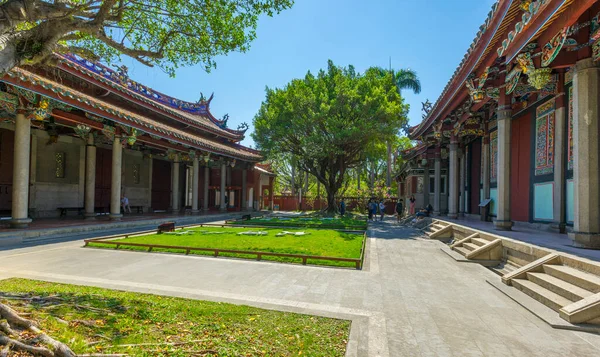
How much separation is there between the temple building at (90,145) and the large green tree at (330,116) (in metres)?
3.94

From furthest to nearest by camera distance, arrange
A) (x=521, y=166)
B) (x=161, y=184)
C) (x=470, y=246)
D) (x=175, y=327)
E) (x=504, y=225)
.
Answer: (x=161, y=184) → (x=521, y=166) → (x=504, y=225) → (x=470, y=246) → (x=175, y=327)

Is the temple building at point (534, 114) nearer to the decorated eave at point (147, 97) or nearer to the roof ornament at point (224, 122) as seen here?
the decorated eave at point (147, 97)

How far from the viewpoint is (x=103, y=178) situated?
1731cm

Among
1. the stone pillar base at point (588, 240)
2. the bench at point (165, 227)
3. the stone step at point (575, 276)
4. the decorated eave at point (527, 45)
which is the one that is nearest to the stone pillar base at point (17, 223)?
the bench at point (165, 227)

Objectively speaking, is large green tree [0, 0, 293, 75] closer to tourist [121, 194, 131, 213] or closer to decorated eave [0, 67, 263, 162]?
decorated eave [0, 67, 263, 162]

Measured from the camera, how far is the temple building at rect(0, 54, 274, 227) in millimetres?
10141

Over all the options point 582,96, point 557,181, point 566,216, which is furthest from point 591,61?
point 566,216

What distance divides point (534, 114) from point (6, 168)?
1942cm

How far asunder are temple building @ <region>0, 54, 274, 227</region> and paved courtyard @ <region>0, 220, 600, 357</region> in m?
4.09

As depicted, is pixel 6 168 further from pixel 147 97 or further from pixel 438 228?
pixel 438 228

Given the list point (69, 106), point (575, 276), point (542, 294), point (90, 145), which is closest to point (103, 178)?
point (90, 145)

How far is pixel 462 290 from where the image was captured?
5422mm

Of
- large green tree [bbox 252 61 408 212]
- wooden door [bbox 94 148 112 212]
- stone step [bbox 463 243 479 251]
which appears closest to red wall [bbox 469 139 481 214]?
large green tree [bbox 252 61 408 212]

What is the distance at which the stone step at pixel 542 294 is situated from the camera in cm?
441
